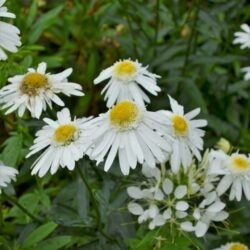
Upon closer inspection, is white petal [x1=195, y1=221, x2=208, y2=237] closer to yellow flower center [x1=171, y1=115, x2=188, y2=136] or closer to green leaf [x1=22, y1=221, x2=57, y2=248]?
yellow flower center [x1=171, y1=115, x2=188, y2=136]

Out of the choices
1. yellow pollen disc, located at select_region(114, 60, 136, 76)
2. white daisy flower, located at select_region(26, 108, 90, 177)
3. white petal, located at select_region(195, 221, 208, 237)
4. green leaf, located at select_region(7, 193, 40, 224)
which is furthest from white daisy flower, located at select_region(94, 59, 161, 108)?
green leaf, located at select_region(7, 193, 40, 224)

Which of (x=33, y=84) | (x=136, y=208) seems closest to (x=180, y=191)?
(x=136, y=208)

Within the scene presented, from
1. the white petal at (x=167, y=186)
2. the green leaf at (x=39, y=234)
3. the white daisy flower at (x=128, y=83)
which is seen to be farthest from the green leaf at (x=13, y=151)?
the white petal at (x=167, y=186)

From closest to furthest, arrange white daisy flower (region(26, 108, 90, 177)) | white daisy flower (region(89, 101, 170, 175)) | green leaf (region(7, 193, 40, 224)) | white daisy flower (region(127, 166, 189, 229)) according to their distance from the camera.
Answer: white daisy flower (region(89, 101, 170, 175)) → white daisy flower (region(26, 108, 90, 177)) → white daisy flower (region(127, 166, 189, 229)) → green leaf (region(7, 193, 40, 224))

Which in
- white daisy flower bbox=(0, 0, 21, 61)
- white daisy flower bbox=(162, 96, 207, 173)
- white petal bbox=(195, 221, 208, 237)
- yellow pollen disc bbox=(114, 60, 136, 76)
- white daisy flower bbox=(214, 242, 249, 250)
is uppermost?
white daisy flower bbox=(0, 0, 21, 61)

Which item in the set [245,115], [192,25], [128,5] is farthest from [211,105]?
[128,5]

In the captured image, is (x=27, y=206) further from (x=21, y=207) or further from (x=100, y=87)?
(x=100, y=87)
